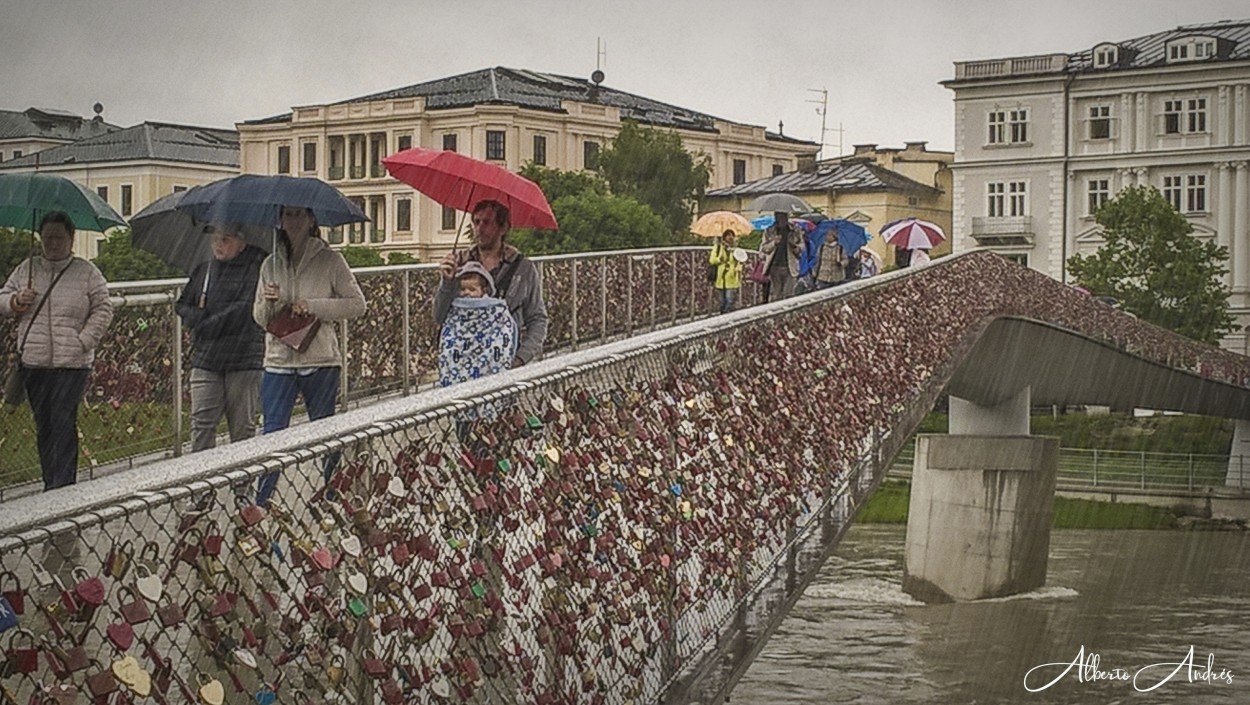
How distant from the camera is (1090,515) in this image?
174 feet

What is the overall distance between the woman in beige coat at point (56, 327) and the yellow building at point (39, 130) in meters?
31.3

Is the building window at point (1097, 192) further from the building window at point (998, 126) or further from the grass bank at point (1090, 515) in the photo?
the grass bank at point (1090, 515)

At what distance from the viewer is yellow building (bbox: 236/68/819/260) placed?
7425cm

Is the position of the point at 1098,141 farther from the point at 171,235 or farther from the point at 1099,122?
the point at 171,235

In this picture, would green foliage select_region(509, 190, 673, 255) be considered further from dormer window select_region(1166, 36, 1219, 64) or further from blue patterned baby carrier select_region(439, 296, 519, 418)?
blue patterned baby carrier select_region(439, 296, 519, 418)

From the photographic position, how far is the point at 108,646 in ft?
11.3

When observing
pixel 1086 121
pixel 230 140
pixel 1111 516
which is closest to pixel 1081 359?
pixel 1111 516

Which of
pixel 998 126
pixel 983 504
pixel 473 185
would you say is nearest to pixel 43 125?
pixel 983 504

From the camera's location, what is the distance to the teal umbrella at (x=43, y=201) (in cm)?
1001

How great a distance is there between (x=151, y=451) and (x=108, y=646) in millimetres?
8020

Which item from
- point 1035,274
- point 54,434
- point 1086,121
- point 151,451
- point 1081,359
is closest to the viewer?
point 54,434

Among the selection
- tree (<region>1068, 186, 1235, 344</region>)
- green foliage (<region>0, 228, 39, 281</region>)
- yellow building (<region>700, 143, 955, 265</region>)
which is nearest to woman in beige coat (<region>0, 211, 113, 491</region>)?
green foliage (<region>0, 228, 39, 281</region>)

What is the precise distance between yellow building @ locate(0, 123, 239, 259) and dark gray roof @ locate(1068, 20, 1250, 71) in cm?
3303

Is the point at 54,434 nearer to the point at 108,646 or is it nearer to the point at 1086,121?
the point at 108,646
